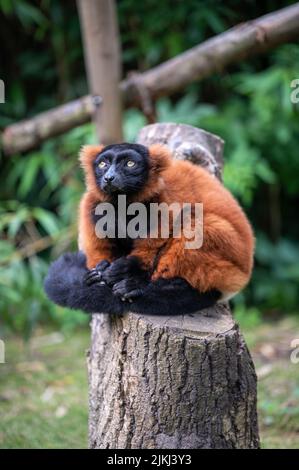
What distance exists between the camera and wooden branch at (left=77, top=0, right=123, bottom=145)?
19.2 feet

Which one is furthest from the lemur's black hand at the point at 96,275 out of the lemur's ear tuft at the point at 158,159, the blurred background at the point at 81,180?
the blurred background at the point at 81,180

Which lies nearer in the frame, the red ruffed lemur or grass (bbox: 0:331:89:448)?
the red ruffed lemur

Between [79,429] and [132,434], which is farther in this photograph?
[79,429]

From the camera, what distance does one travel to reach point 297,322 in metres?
7.08

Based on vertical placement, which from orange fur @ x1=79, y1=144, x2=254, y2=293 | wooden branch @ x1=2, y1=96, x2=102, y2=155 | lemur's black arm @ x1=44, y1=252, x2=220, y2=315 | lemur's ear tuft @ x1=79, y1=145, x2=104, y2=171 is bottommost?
lemur's black arm @ x1=44, y1=252, x2=220, y2=315

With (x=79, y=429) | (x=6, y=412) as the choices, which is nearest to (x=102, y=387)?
(x=79, y=429)

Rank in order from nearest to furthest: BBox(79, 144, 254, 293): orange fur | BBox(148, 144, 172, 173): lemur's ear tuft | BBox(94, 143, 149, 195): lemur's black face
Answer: BBox(79, 144, 254, 293): orange fur → BBox(94, 143, 149, 195): lemur's black face → BBox(148, 144, 172, 173): lemur's ear tuft

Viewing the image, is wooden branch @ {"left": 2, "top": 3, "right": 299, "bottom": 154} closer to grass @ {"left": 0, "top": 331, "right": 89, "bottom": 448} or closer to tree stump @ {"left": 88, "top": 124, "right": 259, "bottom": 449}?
grass @ {"left": 0, "top": 331, "right": 89, "bottom": 448}

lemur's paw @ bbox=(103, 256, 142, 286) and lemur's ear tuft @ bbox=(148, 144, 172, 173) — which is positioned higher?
lemur's ear tuft @ bbox=(148, 144, 172, 173)

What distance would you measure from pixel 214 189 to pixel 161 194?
0.31 meters

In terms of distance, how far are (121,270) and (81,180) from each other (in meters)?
4.11

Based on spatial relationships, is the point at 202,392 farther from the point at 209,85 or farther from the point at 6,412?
the point at 209,85

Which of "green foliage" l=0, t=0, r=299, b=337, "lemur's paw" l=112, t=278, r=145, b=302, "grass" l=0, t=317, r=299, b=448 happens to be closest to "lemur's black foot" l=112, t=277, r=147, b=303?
"lemur's paw" l=112, t=278, r=145, b=302

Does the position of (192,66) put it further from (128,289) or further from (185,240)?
(128,289)
